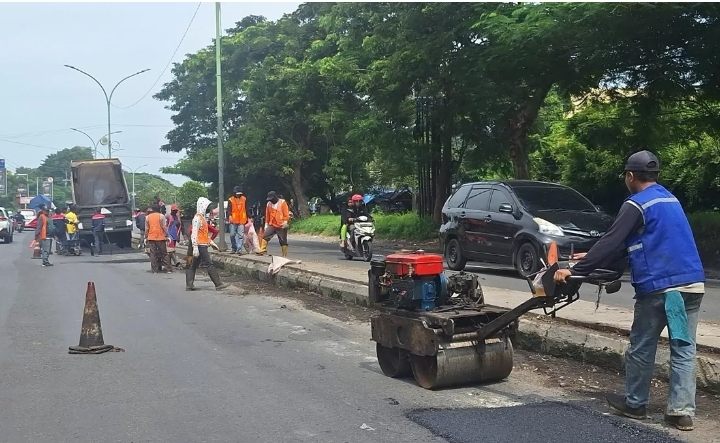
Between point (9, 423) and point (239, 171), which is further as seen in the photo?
point (239, 171)

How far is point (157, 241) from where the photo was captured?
18.5 m

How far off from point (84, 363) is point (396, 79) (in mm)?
15625

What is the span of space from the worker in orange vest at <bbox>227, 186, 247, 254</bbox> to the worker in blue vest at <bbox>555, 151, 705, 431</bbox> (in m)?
14.8

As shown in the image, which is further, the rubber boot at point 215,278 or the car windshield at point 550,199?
the rubber boot at point 215,278

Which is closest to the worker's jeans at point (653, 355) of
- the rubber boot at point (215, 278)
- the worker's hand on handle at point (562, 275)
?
the worker's hand on handle at point (562, 275)

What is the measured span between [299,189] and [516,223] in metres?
31.3

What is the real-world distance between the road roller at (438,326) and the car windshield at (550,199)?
7164mm

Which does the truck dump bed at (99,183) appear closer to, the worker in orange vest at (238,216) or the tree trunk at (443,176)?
the worker in orange vest at (238,216)

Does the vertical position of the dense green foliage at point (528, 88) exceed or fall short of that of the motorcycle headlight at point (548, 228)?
it exceeds it

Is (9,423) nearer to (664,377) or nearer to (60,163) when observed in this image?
(664,377)

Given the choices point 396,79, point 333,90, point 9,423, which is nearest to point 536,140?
point 396,79

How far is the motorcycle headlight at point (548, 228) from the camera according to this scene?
1269 centimetres

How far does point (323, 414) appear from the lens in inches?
220

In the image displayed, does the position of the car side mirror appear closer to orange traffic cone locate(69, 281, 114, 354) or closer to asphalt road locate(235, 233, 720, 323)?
asphalt road locate(235, 233, 720, 323)
